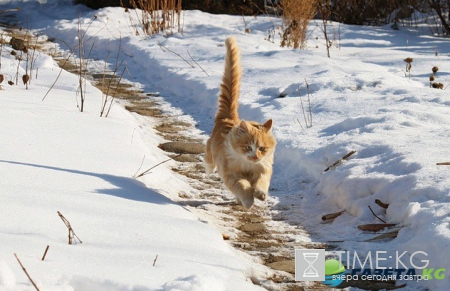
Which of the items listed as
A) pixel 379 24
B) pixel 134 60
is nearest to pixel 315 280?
pixel 134 60

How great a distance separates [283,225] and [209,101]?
3.21 meters

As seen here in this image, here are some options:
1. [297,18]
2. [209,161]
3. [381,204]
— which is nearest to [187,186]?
[209,161]

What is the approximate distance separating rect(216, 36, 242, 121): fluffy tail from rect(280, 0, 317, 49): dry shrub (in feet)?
17.7

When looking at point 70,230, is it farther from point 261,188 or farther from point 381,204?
point 381,204

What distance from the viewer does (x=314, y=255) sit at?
3.37m

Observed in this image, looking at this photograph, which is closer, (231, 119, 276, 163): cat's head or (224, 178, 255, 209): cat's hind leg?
(224, 178, 255, 209): cat's hind leg

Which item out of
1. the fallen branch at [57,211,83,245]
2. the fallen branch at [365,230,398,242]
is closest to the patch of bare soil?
the fallen branch at [365,230,398,242]

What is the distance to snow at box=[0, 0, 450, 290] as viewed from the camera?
2.65 m

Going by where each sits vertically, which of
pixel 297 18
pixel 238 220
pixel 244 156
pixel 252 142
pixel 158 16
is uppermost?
pixel 297 18

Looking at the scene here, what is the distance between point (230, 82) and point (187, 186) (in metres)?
0.81

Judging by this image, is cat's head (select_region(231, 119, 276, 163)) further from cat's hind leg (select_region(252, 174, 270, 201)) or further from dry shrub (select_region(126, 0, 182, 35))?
dry shrub (select_region(126, 0, 182, 35))

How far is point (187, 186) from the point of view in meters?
4.64

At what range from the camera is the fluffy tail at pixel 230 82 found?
465cm

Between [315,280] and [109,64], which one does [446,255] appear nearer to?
[315,280]
